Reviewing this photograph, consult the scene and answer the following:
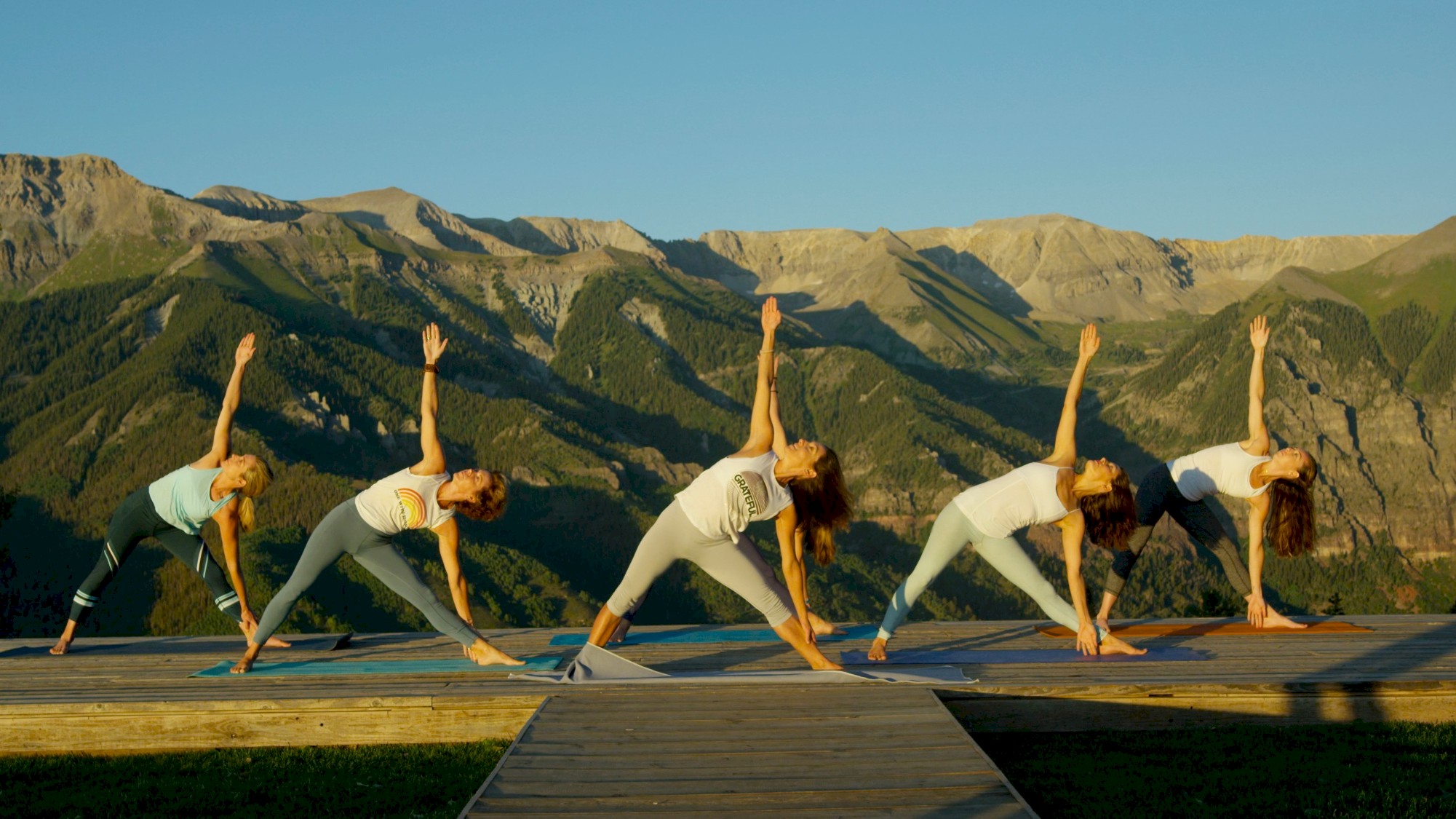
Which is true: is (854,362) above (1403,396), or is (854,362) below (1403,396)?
above

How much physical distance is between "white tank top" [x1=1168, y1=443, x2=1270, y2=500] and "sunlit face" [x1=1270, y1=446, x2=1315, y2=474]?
0.25 meters

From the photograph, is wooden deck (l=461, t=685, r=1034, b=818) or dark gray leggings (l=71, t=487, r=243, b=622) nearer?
wooden deck (l=461, t=685, r=1034, b=818)

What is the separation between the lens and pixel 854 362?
568 ft

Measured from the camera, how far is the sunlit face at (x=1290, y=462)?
12953mm

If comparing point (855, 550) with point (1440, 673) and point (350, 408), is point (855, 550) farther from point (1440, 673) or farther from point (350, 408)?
point (1440, 673)

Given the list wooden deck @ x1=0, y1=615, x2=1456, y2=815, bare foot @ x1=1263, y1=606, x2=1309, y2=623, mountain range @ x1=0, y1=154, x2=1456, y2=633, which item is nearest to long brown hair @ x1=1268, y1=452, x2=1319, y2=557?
bare foot @ x1=1263, y1=606, x2=1309, y2=623

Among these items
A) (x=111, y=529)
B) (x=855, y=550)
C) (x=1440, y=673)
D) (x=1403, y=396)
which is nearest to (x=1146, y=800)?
(x=1440, y=673)

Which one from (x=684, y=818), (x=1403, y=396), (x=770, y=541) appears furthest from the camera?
(x=1403, y=396)

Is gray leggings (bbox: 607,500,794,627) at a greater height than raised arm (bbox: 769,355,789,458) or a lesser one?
lesser

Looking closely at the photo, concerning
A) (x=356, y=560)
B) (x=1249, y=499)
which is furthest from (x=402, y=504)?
(x=1249, y=499)

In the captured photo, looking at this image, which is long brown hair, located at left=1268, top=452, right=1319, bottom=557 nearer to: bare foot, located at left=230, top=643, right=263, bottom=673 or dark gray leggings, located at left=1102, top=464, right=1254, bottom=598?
dark gray leggings, located at left=1102, top=464, right=1254, bottom=598

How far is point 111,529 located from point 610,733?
6518mm

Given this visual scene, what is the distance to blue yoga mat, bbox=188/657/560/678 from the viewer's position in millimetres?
11633

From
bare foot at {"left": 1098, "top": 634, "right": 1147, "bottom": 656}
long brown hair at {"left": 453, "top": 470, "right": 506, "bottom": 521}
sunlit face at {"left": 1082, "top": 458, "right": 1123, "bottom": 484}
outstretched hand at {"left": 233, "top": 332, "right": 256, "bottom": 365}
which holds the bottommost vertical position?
bare foot at {"left": 1098, "top": 634, "right": 1147, "bottom": 656}
